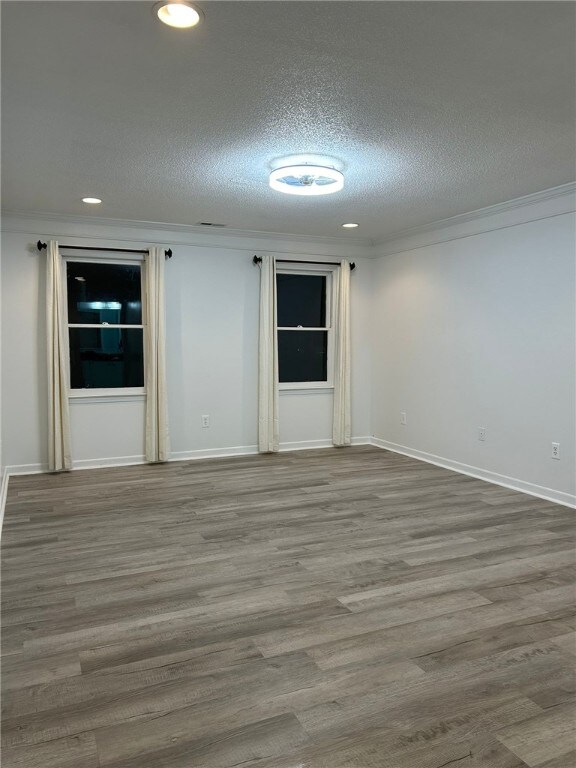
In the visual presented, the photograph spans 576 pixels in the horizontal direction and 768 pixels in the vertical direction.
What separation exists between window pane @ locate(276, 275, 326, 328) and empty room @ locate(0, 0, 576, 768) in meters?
0.04

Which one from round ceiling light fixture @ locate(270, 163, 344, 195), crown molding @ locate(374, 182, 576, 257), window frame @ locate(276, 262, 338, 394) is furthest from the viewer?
window frame @ locate(276, 262, 338, 394)

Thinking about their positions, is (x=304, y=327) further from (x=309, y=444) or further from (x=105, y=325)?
(x=105, y=325)

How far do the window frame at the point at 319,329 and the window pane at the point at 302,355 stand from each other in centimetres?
5

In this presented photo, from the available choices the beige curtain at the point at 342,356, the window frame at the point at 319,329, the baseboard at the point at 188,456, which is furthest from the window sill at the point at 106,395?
the beige curtain at the point at 342,356

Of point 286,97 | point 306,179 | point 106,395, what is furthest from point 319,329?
point 286,97

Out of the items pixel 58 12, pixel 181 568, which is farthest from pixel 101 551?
pixel 58 12

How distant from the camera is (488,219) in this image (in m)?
5.18

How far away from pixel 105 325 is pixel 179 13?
13.9 ft

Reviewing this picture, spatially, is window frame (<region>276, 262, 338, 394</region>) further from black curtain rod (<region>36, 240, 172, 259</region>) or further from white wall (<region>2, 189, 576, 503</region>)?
black curtain rod (<region>36, 240, 172, 259</region>)

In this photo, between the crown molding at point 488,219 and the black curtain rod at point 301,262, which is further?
the black curtain rod at point 301,262

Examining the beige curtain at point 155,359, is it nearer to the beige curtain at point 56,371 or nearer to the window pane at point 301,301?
the beige curtain at point 56,371

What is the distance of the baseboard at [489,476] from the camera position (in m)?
4.56

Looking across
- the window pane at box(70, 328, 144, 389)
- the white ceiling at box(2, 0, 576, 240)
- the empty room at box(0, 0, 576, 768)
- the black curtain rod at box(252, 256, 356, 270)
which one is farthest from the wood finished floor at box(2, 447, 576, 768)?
the black curtain rod at box(252, 256, 356, 270)

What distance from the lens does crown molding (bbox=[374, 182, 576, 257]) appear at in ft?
14.6
